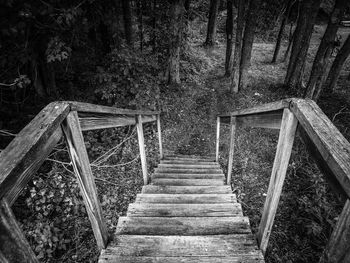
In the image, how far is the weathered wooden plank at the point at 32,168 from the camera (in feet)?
2.51

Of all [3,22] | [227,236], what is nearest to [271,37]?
[3,22]

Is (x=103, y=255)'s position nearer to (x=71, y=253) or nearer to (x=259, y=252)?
(x=259, y=252)

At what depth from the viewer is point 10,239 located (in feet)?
2.32

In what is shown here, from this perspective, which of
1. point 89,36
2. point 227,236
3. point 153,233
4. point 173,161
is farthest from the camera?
point 89,36

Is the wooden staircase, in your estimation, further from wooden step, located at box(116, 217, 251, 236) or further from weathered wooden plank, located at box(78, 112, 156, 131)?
weathered wooden plank, located at box(78, 112, 156, 131)

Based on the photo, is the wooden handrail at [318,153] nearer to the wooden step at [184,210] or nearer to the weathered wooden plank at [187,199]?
the wooden step at [184,210]

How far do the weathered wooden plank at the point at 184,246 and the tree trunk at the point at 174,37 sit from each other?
8.29m

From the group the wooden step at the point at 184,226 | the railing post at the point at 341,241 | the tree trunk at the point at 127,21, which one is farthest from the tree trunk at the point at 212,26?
the railing post at the point at 341,241

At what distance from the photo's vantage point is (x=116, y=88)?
6.61 metres

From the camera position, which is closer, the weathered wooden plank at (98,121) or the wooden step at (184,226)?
the weathered wooden plank at (98,121)

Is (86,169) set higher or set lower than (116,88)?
higher

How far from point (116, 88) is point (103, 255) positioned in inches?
222

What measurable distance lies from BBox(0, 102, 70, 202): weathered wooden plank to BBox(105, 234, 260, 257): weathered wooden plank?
114 centimetres

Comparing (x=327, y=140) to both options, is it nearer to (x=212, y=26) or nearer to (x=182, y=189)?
(x=182, y=189)
